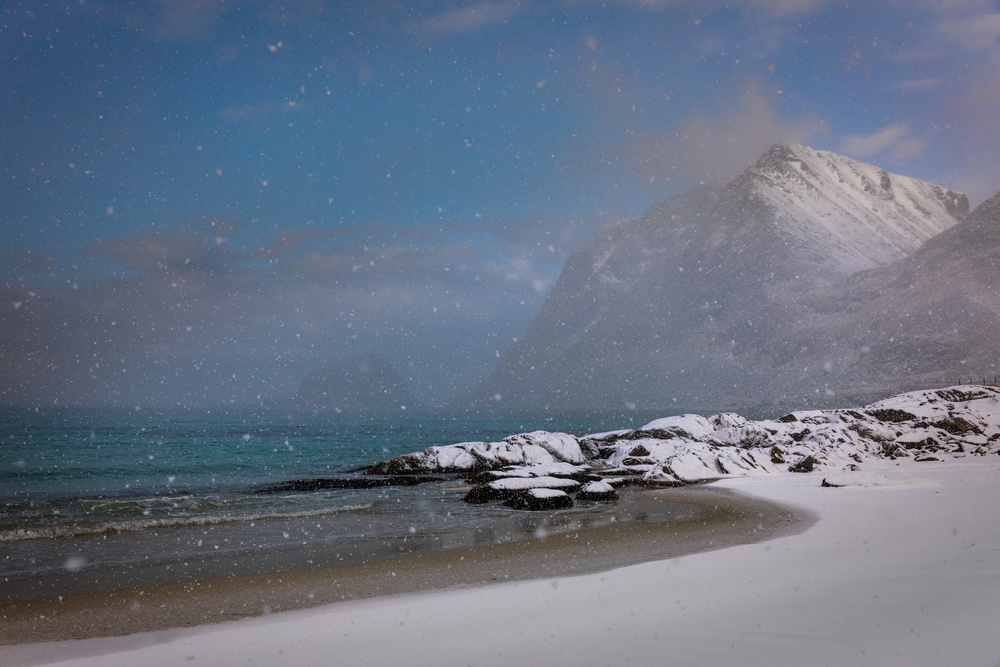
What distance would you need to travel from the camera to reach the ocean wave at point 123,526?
38.9ft

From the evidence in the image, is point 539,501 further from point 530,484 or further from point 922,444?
point 922,444

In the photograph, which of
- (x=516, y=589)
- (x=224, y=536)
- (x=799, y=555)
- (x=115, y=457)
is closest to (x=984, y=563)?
(x=799, y=555)

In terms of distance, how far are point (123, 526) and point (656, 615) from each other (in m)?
12.4

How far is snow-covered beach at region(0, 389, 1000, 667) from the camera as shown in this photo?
3902 millimetres

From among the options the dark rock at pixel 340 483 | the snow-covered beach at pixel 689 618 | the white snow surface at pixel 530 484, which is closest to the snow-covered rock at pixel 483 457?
the dark rock at pixel 340 483

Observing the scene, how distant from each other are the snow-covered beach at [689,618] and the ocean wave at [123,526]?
8.00 m

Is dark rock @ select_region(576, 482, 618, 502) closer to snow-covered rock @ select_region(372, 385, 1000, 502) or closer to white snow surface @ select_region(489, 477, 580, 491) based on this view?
snow-covered rock @ select_region(372, 385, 1000, 502)

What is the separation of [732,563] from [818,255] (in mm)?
212752

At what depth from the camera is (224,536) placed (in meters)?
11.5

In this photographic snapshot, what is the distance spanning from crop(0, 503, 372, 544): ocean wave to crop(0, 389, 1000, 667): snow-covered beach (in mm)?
8002

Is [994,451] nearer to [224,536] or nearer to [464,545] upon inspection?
[464,545]

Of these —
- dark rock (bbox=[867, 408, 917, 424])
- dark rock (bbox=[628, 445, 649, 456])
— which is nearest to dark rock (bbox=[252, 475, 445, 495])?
dark rock (bbox=[628, 445, 649, 456])

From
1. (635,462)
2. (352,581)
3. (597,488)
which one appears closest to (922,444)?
(635,462)

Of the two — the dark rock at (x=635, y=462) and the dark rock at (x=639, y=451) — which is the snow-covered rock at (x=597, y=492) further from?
the dark rock at (x=639, y=451)
